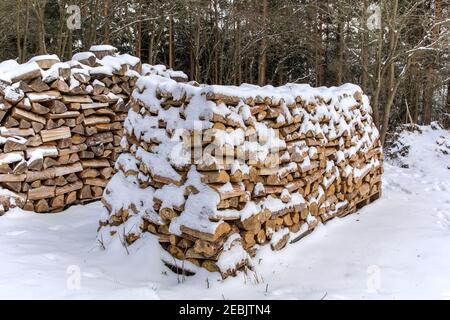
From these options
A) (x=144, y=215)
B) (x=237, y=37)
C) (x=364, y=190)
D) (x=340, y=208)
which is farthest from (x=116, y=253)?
(x=237, y=37)

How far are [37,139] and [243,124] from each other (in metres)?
3.09

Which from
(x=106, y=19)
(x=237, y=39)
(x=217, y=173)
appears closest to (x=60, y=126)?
(x=217, y=173)

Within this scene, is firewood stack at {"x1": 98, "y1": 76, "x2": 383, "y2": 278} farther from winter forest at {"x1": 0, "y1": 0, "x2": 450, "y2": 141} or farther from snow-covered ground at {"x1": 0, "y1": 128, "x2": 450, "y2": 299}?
winter forest at {"x1": 0, "y1": 0, "x2": 450, "y2": 141}

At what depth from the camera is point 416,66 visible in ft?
40.7

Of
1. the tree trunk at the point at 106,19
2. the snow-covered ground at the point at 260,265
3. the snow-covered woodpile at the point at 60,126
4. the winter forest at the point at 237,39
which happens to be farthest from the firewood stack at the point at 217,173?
the tree trunk at the point at 106,19

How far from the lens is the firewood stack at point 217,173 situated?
3.74 meters

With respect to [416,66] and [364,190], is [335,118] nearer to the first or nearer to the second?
[364,190]

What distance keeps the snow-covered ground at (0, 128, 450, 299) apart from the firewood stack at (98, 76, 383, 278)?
0.17 m

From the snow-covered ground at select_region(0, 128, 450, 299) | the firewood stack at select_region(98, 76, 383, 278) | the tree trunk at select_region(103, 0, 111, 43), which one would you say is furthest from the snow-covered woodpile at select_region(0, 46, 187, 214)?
the tree trunk at select_region(103, 0, 111, 43)

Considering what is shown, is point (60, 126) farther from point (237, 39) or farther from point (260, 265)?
point (237, 39)

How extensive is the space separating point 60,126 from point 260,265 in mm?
3532

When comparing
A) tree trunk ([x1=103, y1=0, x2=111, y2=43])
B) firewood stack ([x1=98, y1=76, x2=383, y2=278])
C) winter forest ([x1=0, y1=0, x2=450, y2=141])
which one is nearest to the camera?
firewood stack ([x1=98, y1=76, x2=383, y2=278])

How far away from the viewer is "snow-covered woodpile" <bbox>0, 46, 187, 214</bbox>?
5.29 meters

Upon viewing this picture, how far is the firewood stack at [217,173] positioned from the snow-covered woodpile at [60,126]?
4.75 ft
